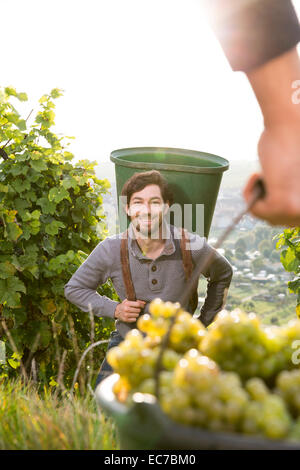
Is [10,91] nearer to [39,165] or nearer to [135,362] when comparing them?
[39,165]

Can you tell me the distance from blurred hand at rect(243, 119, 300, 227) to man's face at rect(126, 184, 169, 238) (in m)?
1.76

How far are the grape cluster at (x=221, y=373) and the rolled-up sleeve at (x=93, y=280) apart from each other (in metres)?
1.79

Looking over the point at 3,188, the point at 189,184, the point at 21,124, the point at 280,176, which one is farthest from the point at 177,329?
the point at 21,124

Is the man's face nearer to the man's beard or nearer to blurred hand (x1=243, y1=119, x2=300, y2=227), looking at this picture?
the man's beard

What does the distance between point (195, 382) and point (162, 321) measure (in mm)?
255

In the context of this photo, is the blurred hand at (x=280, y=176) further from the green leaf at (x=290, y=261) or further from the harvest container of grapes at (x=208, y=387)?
the green leaf at (x=290, y=261)

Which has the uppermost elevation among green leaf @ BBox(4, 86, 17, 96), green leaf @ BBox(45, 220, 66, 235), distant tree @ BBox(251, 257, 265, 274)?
Result: green leaf @ BBox(4, 86, 17, 96)

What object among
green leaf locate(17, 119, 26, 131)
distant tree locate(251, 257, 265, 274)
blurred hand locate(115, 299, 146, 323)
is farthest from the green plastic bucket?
distant tree locate(251, 257, 265, 274)

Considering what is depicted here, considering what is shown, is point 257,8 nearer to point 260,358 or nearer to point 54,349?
point 260,358

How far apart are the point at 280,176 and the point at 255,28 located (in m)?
0.31

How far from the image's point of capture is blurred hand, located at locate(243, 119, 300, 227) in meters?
1.09

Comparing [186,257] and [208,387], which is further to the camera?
[186,257]

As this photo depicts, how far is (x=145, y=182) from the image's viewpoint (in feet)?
9.66

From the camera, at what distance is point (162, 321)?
1156 mm
